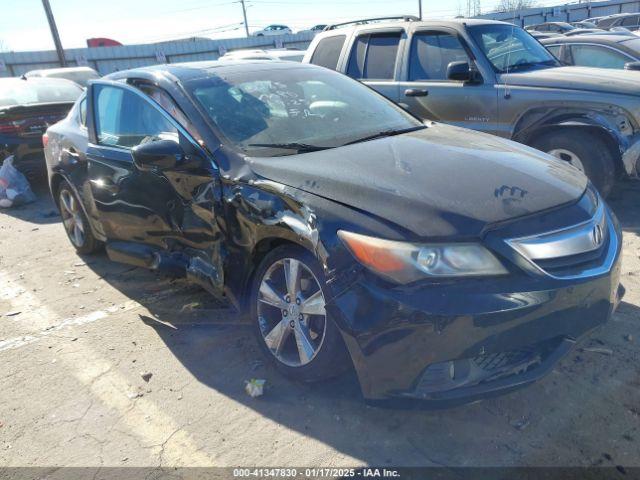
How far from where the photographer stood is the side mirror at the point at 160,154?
10.6 ft

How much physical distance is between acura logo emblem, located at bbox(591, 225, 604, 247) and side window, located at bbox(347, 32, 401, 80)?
415 centimetres

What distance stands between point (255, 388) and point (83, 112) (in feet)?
10.7

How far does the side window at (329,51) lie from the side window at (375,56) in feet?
0.77

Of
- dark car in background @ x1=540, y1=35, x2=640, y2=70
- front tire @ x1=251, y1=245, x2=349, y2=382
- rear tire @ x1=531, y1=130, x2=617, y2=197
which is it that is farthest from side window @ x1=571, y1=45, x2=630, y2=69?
front tire @ x1=251, y1=245, x2=349, y2=382

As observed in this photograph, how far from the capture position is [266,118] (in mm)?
3430

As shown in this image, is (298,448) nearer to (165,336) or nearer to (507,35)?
(165,336)

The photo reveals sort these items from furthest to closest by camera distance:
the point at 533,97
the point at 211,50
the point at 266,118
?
the point at 211,50 < the point at 533,97 < the point at 266,118

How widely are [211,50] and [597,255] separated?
29.6m

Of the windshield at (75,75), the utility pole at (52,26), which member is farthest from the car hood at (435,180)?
the utility pole at (52,26)

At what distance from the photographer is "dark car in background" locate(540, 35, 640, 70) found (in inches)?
292

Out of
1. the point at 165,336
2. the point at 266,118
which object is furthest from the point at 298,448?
the point at 266,118

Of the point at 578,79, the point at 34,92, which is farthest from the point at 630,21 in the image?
the point at 34,92

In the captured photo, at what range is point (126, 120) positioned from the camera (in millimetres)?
4113

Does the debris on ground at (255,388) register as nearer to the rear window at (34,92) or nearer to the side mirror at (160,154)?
the side mirror at (160,154)
